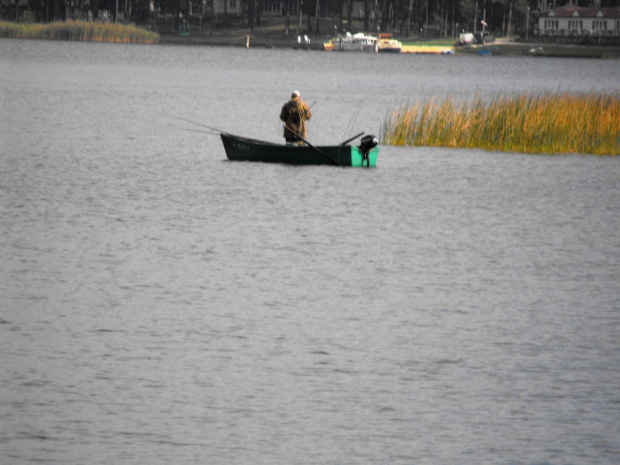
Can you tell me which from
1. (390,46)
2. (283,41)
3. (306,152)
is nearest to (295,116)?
(306,152)

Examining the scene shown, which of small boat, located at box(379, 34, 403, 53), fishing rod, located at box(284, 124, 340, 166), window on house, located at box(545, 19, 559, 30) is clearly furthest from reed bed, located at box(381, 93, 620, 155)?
window on house, located at box(545, 19, 559, 30)

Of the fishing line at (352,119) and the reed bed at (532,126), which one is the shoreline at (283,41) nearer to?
the fishing line at (352,119)

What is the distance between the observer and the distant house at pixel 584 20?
162 meters

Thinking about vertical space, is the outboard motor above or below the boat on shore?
above

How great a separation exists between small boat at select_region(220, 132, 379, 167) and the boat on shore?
419 ft

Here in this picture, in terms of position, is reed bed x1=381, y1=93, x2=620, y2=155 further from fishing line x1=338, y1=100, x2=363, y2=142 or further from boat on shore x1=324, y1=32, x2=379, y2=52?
boat on shore x1=324, y1=32, x2=379, y2=52

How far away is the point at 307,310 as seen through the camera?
49.5ft

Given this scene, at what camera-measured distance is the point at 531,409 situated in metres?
11.1

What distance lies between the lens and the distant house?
162000 millimetres

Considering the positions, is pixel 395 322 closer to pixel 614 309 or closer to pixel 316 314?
pixel 316 314

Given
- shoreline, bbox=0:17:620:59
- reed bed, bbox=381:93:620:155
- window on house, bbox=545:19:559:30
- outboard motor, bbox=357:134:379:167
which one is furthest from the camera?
window on house, bbox=545:19:559:30

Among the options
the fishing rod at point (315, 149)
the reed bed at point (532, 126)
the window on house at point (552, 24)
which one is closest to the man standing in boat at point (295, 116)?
the fishing rod at point (315, 149)

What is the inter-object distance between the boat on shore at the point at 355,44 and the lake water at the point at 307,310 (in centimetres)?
12498

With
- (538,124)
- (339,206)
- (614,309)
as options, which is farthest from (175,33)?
(614,309)
